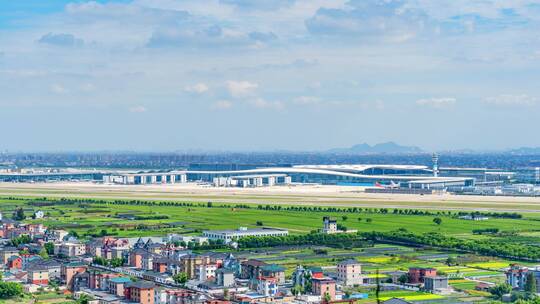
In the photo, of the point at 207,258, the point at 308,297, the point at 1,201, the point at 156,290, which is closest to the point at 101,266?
the point at 207,258

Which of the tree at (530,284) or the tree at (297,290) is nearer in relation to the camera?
the tree at (530,284)

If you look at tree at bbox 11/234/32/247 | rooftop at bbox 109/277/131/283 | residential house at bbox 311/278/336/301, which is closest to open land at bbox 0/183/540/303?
residential house at bbox 311/278/336/301

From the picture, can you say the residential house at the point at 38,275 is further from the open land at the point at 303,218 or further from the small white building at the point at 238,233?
the small white building at the point at 238,233

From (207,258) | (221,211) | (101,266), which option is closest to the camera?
(207,258)

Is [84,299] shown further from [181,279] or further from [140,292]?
[181,279]

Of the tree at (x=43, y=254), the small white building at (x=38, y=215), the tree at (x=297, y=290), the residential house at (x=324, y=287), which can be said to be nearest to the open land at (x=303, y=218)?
the small white building at (x=38, y=215)

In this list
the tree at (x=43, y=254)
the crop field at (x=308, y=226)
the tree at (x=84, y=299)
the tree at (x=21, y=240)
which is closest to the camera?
the tree at (x=84, y=299)

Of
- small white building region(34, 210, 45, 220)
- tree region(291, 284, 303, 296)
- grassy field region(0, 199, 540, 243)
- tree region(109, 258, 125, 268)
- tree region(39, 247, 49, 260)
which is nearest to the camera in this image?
tree region(291, 284, 303, 296)

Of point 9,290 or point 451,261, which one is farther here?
point 451,261

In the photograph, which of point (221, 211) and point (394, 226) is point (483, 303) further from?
point (221, 211)

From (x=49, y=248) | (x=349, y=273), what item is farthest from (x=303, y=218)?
(x=349, y=273)

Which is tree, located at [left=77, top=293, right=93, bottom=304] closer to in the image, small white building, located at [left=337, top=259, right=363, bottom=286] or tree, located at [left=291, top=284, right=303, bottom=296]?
tree, located at [left=291, top=284, right=303, bottom=296]
